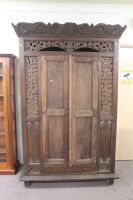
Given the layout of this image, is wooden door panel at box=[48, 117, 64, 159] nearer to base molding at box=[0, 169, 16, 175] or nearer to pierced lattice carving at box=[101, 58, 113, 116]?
pierced lattice carving at box=[101, 58, 113, 116]

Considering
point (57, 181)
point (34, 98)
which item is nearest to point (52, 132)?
point (34, 98)

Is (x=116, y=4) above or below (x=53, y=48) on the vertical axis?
above

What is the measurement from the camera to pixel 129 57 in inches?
118

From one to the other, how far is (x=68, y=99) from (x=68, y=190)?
4.04ft

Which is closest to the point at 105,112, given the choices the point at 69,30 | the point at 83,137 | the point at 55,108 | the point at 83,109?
the point at 83,109

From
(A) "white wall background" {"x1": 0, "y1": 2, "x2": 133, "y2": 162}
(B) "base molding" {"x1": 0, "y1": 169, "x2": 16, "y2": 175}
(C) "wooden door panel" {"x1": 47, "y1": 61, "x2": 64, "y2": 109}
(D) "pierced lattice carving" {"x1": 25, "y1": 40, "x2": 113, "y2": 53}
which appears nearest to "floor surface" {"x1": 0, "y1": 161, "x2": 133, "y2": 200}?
(B) "base molding" {"x1": 0, "y1": 169, "x2": 16, "y2": 175}

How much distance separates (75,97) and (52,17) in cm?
145

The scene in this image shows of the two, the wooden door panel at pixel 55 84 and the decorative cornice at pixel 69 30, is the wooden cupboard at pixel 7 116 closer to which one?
the decorative cornice at pixel 69 30

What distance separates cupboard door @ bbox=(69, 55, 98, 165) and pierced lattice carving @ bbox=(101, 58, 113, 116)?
0.31 ft

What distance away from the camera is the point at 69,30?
2.19 meters

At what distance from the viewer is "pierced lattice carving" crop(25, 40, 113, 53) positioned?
2232 mm

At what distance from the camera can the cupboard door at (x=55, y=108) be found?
2.27 meters

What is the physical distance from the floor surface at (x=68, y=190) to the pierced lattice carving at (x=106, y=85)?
1.03 metres

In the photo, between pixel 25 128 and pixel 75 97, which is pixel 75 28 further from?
pixel 25 128
